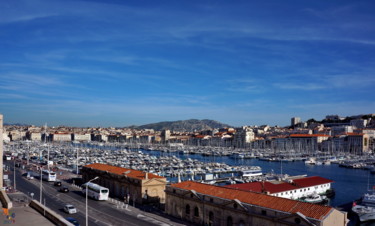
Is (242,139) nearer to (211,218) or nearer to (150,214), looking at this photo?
(150,214)

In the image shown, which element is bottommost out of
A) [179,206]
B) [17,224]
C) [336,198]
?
[336,198]

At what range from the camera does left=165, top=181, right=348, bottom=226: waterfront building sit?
63.1 feet

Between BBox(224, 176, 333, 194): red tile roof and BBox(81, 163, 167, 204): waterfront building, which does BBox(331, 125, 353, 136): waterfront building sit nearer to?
BBox(224, 176, 333, 194): red tile roof

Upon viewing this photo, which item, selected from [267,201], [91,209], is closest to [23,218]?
[91,209]

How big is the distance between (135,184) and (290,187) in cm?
1631

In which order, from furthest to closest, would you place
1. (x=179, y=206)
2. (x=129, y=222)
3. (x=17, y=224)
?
1. (x=179, y=206)
2. (x=129, y=222)
3. (x=17, y=224)

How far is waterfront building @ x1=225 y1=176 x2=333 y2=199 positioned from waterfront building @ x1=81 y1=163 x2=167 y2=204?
21.7 ft

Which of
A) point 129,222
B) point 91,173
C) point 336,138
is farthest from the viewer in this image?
point 336,138

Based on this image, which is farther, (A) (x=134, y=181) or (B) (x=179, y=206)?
(A) (x=134, y=181)

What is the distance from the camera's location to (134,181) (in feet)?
108

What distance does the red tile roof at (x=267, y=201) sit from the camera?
19250mm

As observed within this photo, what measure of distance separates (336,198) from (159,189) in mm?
24231

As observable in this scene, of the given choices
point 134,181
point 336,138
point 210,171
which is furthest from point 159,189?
point 336,138

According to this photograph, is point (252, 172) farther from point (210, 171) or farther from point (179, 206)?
point (179, 206)
